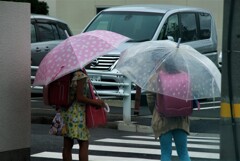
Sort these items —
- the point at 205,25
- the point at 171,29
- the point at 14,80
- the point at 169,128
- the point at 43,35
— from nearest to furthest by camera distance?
the point at 169,128 < the point at 14,80 < the point at 171,29 < the point at 43,35 < the point at 205,25

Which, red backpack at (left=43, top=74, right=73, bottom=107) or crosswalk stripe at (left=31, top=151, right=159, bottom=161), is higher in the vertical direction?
red backpack at (left=43, top=74, right=73, bottom=107)

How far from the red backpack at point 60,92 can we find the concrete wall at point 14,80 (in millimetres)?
628

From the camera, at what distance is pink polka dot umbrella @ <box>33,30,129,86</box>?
7.19m

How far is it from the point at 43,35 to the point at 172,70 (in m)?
12.1

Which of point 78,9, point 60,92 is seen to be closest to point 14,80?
point 60,92

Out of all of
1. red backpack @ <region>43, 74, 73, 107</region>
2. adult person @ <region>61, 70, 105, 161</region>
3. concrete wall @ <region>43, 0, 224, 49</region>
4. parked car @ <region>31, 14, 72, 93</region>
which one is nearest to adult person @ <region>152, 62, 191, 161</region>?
adult person @ <region>61, 70, 105, 161</region>

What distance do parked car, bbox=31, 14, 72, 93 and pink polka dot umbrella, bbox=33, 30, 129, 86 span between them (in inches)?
414

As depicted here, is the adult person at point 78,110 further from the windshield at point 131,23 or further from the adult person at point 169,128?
the windshield at point 131,23

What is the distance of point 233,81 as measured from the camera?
6539 mm

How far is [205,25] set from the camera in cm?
1928

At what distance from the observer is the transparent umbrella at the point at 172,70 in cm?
725

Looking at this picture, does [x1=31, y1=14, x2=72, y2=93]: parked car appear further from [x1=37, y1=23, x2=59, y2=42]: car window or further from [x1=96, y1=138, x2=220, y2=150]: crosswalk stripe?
[x1=96, y1=138, x2=220, y2=150]: crosswalk stripe

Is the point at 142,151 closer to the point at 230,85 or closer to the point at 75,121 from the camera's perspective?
the point at 75,121

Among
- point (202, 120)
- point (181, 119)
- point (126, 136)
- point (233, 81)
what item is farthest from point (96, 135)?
point (233, 81)
